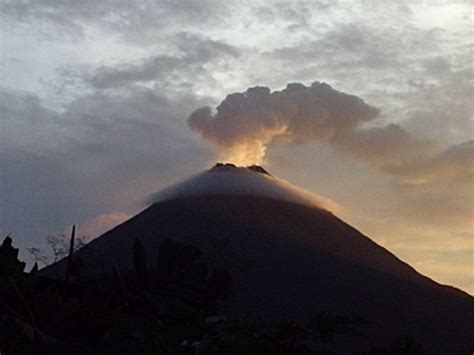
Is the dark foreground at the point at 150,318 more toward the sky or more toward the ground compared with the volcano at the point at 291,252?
more toward the ground

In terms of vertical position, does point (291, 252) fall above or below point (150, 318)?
A: above

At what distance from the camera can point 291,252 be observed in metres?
130

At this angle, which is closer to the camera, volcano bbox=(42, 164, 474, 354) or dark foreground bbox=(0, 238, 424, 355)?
dark foreground bbox=(0, 238, 424, 355)

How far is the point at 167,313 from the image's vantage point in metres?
2.99

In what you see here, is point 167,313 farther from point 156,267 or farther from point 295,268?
point 295,268

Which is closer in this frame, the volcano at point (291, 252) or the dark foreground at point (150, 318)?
the dark foreground at point (150, 318)

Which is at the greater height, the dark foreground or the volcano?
the volcano

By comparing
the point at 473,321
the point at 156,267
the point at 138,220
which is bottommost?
the point at 156,267

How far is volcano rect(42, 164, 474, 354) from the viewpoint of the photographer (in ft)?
372

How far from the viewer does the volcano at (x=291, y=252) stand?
372 ft

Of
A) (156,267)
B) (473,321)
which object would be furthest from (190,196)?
(156,267)

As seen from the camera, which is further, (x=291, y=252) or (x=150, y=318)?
(x=291, y=252)

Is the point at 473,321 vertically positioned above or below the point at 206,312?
above

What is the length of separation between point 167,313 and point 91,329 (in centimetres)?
26
